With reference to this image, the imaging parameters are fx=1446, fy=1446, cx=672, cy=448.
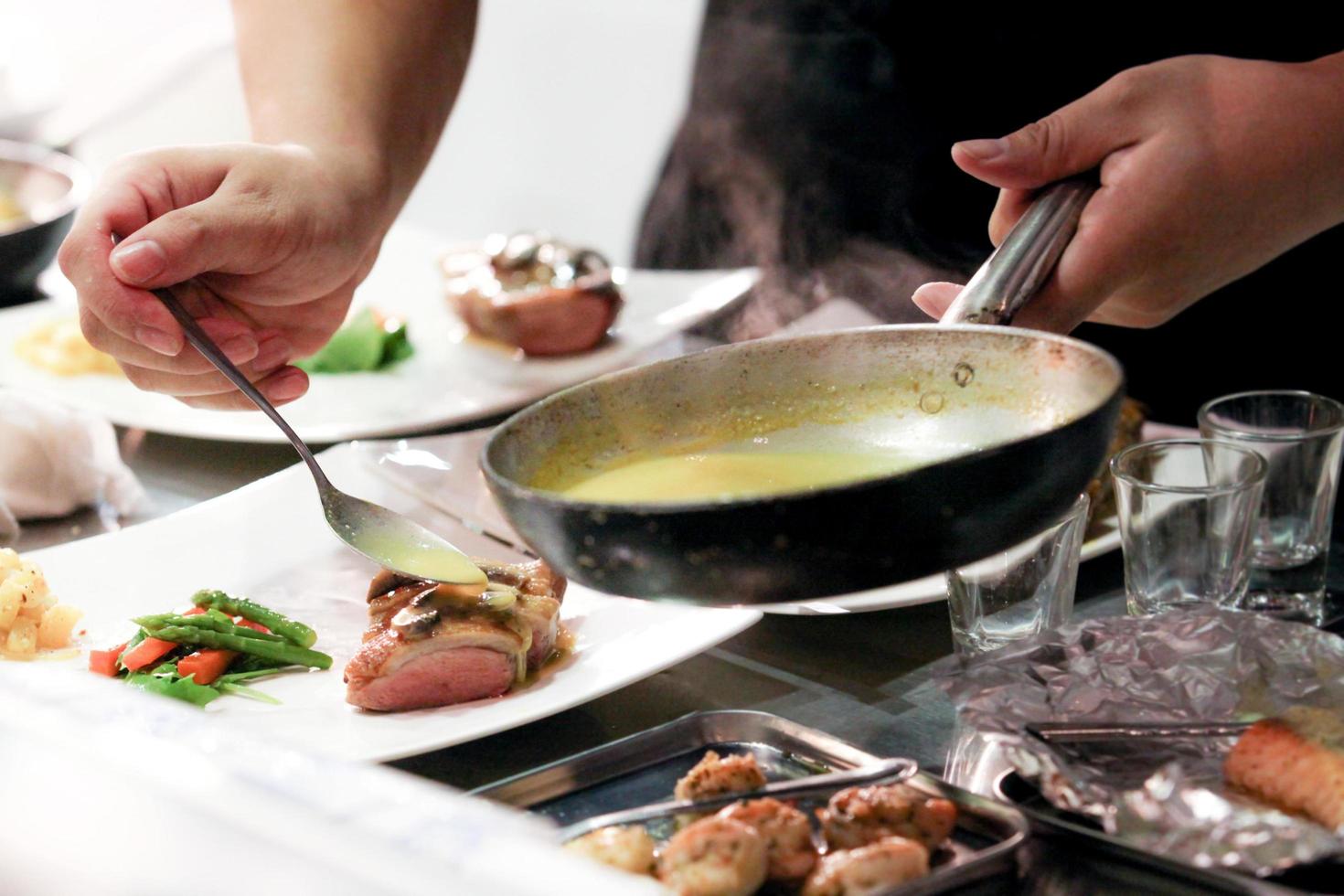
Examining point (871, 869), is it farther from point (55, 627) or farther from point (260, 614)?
point (55, 627)

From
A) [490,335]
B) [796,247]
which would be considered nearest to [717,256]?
[796,247]

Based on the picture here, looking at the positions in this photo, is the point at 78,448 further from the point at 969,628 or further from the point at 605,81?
the point at 605,81

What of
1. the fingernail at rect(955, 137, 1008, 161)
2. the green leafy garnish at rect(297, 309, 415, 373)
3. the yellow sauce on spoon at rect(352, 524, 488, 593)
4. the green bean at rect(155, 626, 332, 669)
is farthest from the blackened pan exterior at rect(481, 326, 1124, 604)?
the green leafy garnish at rect(297, 309, 415, 373)

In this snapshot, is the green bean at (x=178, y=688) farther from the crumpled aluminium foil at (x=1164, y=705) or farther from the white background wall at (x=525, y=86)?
the white background wall at (x=525, y=86)

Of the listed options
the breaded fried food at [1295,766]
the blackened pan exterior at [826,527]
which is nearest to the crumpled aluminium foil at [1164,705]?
the breaded fried food at [1295,766]

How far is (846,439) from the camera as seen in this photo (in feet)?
3.76

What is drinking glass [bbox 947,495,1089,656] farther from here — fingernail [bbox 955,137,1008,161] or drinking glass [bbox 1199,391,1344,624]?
fingernail [bbox 955,137,1008,161]

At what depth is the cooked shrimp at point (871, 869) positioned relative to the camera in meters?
0.92

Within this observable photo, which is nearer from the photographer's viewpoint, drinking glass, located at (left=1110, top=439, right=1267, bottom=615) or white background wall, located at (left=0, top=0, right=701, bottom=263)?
drinking glass, located at (left=1110, top=439, right=1267, bottom=615)

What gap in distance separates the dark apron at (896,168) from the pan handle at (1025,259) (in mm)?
874

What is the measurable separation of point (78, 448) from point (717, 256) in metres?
1.50

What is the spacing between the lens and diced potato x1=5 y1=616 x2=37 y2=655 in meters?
1.55

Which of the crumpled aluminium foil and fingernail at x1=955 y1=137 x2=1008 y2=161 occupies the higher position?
fingernail at x1=955 y1=137 x2=1008 y2=161

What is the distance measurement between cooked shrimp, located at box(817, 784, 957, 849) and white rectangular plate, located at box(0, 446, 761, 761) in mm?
378
